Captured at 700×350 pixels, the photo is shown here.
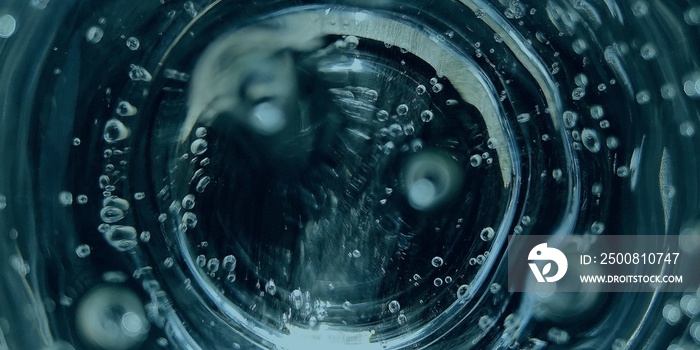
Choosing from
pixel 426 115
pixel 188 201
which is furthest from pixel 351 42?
pixel 188 201

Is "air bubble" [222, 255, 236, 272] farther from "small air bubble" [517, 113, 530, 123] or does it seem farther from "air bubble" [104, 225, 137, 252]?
"small air bubble" [517, 113, 530, 123]

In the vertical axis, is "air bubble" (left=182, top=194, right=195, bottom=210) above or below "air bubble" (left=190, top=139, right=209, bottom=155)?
below

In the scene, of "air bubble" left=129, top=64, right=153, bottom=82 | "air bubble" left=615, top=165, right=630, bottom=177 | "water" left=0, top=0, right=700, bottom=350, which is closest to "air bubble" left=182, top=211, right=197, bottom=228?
"water" left=0, top=0, right=700, bottom=350

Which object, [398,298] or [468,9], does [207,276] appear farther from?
[468,9]

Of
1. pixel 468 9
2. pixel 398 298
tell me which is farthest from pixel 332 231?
pixel 468 9

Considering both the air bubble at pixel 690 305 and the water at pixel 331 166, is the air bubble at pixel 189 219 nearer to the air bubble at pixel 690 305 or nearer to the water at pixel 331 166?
the water at pixel 331 166

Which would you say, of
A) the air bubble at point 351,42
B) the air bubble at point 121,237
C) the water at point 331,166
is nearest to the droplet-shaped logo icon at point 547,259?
the water at point 331,166

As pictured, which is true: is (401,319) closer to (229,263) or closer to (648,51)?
(229,263)

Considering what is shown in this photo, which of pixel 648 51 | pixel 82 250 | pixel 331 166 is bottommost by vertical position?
pixel 82 250
